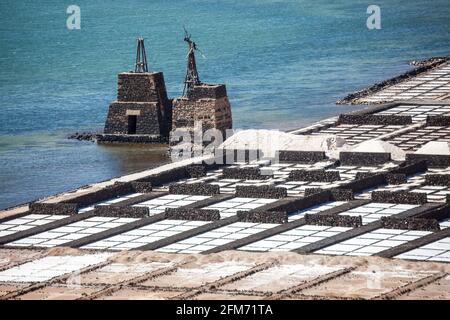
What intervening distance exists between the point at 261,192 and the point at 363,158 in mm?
10157

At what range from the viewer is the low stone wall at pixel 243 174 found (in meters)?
97.6

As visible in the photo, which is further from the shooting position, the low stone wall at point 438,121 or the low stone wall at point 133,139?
the low stone wall at point 133,139

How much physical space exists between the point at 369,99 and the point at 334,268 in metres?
57.7

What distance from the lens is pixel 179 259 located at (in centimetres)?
8000

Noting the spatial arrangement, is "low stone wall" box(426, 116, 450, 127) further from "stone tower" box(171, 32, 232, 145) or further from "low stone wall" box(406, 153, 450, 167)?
"low stone wall" box(406, 153, 450, 167)

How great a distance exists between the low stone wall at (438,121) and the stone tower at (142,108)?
1675 cm

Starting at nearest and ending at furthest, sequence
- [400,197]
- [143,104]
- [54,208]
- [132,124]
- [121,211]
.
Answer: [121,211] < [400,197] < [54,208] < [143,104] < [132,124]

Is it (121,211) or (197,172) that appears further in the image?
(197,172)

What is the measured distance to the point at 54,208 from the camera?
3575 inches

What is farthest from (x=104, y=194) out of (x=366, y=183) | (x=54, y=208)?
(x=366, y=183)

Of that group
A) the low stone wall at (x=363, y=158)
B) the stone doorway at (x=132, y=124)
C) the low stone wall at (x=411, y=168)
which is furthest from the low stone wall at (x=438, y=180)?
the stone doorway at (x=132, y=124)

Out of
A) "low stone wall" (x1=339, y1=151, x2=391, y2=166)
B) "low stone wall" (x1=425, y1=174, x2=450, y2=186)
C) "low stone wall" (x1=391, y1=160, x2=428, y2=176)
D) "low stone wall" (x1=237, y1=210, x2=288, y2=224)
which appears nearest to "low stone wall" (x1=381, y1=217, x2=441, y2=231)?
"low stone wall" (x1=237, y1=210, x2=288, y2=224)

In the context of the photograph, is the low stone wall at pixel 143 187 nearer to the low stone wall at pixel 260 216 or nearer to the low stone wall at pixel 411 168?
the low stone wall at pixel 260 216

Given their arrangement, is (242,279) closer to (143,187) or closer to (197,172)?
(143,187)
